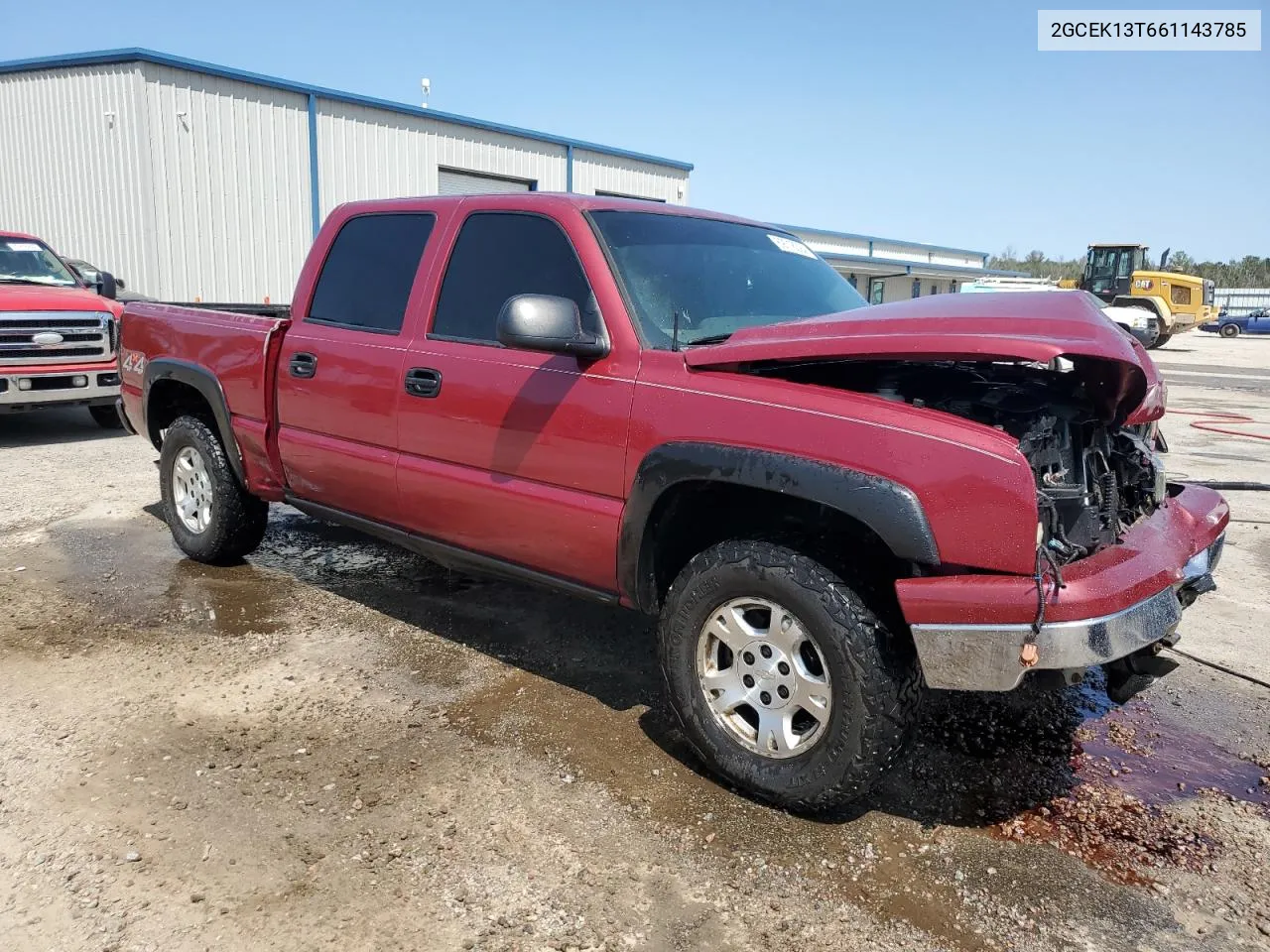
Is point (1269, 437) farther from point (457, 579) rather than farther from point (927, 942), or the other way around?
point (927, 942)

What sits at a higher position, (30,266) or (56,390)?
(30,266)

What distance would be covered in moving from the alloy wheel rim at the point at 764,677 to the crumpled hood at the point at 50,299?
834 centimetres

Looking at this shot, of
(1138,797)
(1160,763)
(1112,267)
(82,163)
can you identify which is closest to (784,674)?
(1138,797)

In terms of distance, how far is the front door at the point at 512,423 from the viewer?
10.6 feet

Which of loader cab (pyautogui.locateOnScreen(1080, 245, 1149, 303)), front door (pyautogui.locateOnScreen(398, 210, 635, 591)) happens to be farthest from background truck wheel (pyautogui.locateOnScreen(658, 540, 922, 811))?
loader cab (pyautogui.locateOnScreen(1080, 245, 1149, 303))

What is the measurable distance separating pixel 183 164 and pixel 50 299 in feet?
27.6

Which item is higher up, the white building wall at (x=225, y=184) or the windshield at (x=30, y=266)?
the white building wall at (x=225, y=184)

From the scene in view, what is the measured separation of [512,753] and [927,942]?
1.47 metres

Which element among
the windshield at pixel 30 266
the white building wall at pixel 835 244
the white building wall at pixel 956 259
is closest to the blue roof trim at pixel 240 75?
the windshield at pixel 30 266

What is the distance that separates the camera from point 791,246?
14.2 ft

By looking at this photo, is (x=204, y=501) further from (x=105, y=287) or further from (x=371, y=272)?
(x=105, y=287)

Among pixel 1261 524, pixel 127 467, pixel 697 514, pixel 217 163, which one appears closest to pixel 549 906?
pixel 697 514

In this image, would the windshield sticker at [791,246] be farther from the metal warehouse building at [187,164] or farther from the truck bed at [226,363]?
the metal warehouse building at [187,164]

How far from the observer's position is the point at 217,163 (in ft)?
54.5
